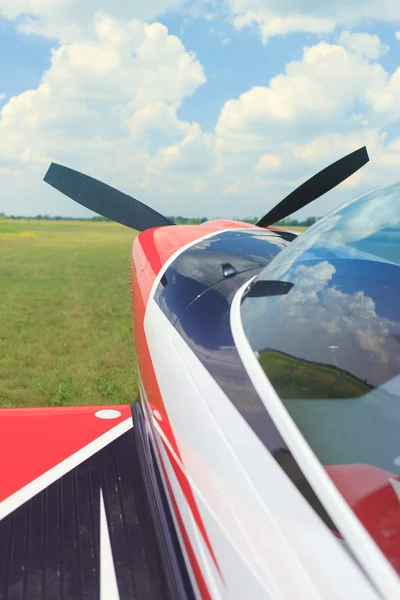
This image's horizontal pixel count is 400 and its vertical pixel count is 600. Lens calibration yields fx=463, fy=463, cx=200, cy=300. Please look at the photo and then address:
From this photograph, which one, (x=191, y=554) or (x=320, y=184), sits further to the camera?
(x=320, y=184)

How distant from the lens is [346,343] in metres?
1.34

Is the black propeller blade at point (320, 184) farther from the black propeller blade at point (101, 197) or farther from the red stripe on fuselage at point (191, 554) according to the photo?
the red stripe on fuselage at point (191, 554)

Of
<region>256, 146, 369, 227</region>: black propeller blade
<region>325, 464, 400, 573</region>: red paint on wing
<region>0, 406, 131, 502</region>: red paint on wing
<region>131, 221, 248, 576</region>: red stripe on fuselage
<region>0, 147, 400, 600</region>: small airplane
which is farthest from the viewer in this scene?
<region>256, 146, 369, 227</region>: black propeller blade

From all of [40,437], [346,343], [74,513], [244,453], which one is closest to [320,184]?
[40,437]

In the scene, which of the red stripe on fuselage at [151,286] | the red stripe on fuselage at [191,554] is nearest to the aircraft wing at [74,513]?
the red stripe on fuselage at [191,554]

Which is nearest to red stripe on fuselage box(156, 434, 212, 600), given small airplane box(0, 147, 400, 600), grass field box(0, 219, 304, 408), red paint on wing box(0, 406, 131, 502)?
small airplane box(0, 147, 400, 600)

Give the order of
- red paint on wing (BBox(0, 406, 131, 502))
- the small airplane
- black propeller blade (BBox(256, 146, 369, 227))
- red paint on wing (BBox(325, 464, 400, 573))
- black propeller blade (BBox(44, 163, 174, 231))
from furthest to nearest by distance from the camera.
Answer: black propeller blade (BBox(44, 163, 174, 231))
black propeller blade (BBox(256, 146, 369, 227))
red paint on wing (BBox(0, 406, 131, 502))
the small airplane
red paint on wing (BBox(325, 464, 400, 573))

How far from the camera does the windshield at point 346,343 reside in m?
1.04

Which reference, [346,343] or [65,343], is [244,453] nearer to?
[346,343]

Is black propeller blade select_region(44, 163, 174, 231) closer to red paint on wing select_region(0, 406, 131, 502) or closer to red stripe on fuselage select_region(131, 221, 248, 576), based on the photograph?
red stripe on fuselage select_region(131, 221, 248, 576)

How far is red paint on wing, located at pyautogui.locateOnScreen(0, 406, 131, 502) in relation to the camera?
2318 millimetres

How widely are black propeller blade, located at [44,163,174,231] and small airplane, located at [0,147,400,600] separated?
2.08 meters

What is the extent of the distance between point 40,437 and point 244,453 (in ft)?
6.08

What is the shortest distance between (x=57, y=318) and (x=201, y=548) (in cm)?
779
